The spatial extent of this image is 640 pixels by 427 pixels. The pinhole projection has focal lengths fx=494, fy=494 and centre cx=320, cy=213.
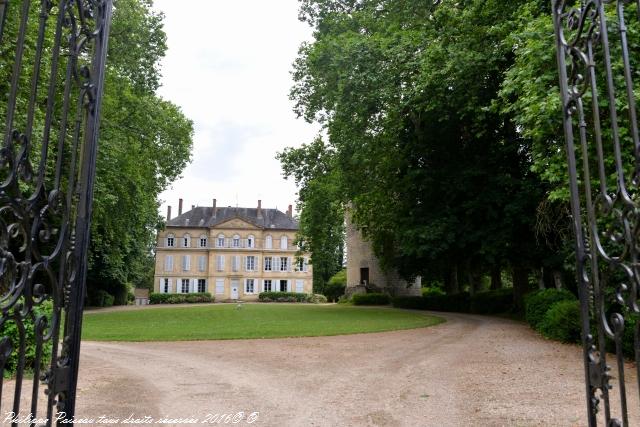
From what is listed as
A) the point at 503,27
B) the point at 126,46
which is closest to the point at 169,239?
the point at 126,46

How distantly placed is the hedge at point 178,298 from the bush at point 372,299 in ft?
63.5

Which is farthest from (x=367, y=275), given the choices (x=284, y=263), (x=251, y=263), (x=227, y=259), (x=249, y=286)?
(x=227, y=259)

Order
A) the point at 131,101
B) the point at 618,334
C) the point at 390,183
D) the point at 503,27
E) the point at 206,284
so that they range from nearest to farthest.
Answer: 1. the point at 618,334
2. the point at 503,27
3. the point at 131,101
4. the point at 390,183
5. the point at 206,284

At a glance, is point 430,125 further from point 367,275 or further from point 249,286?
point 249,286

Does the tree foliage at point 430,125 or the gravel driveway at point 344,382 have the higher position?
the tree foliage at point 430,125

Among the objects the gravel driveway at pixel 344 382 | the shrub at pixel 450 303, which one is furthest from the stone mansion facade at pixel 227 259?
the gravel driveway at pixel 344 382

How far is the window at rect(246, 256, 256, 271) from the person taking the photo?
51.1 metres

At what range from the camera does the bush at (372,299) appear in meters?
32.1


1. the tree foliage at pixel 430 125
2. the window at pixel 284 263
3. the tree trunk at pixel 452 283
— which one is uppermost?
the tree foliage at pixel 430 125

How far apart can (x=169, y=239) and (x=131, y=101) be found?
3452cm

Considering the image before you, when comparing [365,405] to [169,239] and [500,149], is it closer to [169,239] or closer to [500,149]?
[500,149]

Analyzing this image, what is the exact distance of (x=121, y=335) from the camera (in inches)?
527

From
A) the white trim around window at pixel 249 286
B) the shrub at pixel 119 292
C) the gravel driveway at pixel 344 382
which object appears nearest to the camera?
the gravel driveway at pixel 344 382

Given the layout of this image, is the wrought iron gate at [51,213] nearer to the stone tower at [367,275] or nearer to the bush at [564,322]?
the bush at [564,322]
